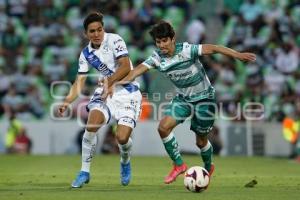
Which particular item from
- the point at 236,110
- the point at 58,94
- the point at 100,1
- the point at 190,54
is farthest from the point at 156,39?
the point at 100,1

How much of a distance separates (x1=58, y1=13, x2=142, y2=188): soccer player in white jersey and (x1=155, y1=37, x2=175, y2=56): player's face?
538 millimetres

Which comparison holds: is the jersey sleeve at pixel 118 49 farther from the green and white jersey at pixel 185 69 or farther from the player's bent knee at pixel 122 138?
the player's bent knee at pixel 122 138

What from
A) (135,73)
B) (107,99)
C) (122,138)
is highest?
(135,73)

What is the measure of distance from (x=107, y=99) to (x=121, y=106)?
232 millimetres

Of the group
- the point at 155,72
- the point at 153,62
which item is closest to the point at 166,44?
the point at 153,62

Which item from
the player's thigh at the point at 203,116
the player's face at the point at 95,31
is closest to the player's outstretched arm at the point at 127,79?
the player's face at the point at 95,31

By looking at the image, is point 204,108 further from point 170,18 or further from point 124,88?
point 170,18

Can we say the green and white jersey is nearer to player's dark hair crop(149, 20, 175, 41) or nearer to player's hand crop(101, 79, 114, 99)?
player's dark hair crop(149, 20, 175, 41)

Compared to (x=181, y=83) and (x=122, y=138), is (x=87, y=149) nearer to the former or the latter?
(x=122, y=138)

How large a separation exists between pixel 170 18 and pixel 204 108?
1392cm

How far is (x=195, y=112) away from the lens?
42.5 feet

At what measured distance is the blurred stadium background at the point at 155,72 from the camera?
23188 millimetres

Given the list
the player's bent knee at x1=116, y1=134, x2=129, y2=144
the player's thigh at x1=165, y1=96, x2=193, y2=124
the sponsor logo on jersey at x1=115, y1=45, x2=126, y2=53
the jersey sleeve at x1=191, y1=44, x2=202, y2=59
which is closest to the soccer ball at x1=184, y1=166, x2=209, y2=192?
the player's bent knee at x1=116, y1=134, x2=129, y2=144

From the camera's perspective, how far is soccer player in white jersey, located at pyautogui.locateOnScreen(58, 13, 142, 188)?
12398 mm
